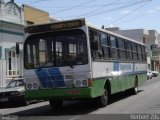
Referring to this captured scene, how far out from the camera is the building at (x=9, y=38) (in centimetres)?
3281

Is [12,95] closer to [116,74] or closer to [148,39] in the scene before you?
[116,74]

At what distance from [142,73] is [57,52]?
11.9 m

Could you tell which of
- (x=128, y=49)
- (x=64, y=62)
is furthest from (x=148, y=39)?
(x=64, y=62)

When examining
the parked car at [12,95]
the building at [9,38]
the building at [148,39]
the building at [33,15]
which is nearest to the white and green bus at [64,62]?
the parked car at [12,95]

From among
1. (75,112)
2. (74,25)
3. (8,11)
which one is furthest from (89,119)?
(8,11)

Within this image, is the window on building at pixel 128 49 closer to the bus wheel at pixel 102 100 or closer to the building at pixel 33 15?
the bus wheel at pixel 102 100

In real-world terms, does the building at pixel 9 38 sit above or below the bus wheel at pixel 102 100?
above

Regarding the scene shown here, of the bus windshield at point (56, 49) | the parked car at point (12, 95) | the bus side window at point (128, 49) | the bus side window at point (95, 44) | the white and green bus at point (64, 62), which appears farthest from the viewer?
the bus side window at point (128, 49)

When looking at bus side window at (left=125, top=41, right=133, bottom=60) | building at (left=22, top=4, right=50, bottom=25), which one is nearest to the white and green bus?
bus side window at (left=125, top=41, right=133, bottom=60)

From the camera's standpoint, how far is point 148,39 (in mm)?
105875

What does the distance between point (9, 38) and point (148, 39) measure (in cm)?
7547

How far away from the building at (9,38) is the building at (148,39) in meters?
62.0

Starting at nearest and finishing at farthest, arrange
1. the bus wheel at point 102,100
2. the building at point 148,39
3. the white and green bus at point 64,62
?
the white and green bus at point 64,62 → the bus wheel at point 102,100 → the building at point 148,39

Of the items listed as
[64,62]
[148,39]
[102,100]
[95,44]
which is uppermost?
[148,39]
